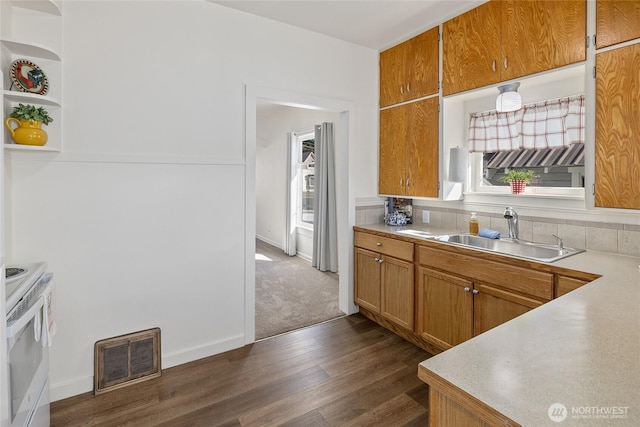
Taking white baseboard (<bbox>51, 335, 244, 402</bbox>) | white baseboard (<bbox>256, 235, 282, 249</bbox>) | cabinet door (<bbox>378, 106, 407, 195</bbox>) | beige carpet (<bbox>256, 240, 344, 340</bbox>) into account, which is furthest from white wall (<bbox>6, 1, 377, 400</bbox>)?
white baseboard (<bbox>256, 235, 282, 249</bbox>)

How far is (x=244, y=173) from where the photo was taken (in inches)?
110

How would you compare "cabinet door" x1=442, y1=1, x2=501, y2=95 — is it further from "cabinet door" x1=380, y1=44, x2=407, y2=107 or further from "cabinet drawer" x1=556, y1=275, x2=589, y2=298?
"cabinet drawer" x1=556, y1=275, x2=589, y2=298

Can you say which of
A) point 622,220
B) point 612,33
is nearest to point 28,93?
point 612,33

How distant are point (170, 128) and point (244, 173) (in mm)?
A: 632

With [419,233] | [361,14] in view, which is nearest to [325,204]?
[419,233]

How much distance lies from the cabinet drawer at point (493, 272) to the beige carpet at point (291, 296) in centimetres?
133

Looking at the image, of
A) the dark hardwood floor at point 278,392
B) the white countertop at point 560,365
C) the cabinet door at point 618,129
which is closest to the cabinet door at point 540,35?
the cabinet door at point 618,129

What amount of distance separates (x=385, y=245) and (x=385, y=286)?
0.37 m

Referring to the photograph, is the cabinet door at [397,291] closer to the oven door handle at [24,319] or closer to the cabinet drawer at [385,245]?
the cabinet drawer at [385,245]

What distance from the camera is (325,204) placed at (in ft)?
16.7

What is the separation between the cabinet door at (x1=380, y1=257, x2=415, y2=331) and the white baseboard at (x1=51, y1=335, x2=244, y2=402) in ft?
4.22

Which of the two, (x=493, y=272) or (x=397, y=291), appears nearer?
(x=493, y=272)

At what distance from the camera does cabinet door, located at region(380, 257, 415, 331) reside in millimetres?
2785

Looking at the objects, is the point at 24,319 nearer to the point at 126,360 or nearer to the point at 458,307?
the point at 126,360
